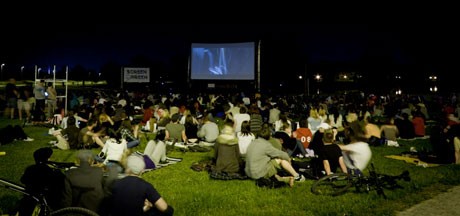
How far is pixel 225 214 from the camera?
22.0 feet

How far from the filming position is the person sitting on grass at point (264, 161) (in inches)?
324

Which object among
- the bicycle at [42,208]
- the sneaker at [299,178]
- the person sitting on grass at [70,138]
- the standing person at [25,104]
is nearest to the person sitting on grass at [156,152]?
the person sitting on grass at [70,138]

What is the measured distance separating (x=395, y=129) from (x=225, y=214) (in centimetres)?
971

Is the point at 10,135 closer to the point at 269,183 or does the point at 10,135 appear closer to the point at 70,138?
the point at 70,138

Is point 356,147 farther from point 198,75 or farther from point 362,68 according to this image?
point 362,68

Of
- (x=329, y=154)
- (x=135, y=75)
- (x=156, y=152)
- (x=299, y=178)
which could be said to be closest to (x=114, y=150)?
(x=156, y=152)

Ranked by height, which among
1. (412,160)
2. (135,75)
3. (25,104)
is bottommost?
(412,160)

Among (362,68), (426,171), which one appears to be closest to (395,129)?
(426,171)

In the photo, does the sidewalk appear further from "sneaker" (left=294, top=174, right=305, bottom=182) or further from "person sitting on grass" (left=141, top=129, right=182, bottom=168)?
"person sitting on grass" (left=141, top=129, right=182, bottom=168)

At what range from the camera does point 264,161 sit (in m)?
8.45

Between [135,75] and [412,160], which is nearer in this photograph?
[412,160]

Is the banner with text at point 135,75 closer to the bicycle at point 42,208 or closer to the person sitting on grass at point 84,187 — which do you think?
the person sitting on grass at point 84,187

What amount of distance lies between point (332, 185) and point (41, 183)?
567 centimetres

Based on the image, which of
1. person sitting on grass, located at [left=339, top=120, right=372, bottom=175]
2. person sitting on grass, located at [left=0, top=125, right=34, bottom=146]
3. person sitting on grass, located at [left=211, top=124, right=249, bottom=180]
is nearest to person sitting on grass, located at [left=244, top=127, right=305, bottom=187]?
person sitting on grass, located at [left=211, top=124, right=249, bottom=180]
